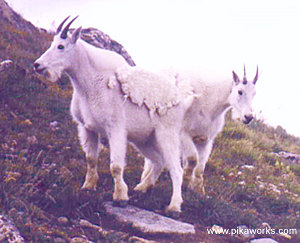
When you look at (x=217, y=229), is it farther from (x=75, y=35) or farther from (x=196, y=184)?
(x=75, y=35)

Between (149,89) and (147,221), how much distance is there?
1910 mm

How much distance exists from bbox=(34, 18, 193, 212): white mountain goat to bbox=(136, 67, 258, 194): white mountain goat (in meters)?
0.65

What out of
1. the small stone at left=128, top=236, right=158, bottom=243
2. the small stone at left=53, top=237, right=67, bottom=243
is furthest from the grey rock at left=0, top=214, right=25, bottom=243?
the small stone at left=128, top=236, right=158, bottom=243

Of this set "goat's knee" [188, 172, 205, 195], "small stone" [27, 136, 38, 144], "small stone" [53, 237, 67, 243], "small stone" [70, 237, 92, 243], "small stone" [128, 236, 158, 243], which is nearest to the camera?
"small stone" [53, 237, 67, 243]

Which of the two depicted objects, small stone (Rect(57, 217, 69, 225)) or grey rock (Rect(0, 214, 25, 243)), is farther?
small stone (Rect(57, 217, 69, 225))

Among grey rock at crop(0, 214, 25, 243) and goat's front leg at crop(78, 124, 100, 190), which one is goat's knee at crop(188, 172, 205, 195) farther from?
grey rock at crop(0, 214, 25, 243)

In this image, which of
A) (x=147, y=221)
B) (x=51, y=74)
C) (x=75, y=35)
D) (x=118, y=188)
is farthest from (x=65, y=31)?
(x=147, y=221)

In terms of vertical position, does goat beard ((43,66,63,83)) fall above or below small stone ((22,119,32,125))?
above

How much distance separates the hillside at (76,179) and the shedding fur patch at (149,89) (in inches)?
54.2

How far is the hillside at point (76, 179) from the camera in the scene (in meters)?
4.84

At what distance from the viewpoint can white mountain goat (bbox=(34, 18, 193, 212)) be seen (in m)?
5.76

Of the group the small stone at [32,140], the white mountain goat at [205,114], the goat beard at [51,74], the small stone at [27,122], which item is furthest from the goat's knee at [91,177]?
the small stone at [27,122]

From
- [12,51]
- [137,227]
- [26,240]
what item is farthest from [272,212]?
[12,51]

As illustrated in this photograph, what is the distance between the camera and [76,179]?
6.57 meters
